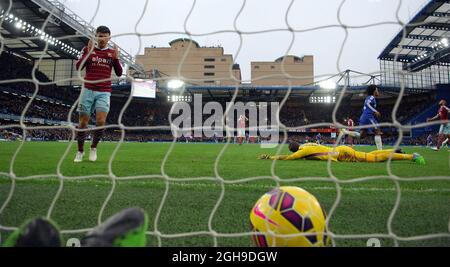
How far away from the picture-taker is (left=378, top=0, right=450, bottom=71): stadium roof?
23.1 meters

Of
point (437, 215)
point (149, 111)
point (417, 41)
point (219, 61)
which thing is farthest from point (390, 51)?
point (437, 215)

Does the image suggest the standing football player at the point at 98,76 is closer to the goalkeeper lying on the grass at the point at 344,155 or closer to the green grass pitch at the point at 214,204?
the green grass pitch at the point at 214,204

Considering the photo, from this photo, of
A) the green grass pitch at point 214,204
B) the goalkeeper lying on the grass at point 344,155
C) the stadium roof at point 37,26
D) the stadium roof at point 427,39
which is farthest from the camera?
the stadium roof at point 427,39

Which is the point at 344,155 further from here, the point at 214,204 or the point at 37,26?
the point at 37,26

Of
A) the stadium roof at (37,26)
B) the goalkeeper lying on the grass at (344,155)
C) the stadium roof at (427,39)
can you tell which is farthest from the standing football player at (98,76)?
the stadium roof at (427,39)

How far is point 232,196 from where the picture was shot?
2477 millimetres

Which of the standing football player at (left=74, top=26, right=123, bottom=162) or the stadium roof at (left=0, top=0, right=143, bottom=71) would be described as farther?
the stadium roof at (left=0, top=0, right=143, bottom=71)

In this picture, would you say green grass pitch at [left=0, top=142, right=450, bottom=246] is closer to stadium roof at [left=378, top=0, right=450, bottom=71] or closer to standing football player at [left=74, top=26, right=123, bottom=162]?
standing football player at [left=74, top=26, right=123, bottom=162]

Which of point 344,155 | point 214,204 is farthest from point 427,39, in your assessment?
point 214,204

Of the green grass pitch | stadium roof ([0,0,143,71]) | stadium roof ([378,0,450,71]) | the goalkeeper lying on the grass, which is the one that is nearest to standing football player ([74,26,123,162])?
the green grass pitch

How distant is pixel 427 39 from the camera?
27969mm

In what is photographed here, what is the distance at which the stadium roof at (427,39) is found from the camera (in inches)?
908

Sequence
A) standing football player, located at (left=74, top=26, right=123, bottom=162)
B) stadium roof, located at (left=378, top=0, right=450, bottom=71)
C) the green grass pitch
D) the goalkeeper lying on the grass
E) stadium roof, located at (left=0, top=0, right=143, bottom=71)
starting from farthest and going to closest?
stadium roof, located at (left=378, top=0, right=450, bottom=71) → stadium roof, located at (left=0, top=0, right=143, bottom=71) → the goalkeeper lying on the grass → standing football player, located at (left=74, top=26, right=123, bottom=162) → the green grass pitch

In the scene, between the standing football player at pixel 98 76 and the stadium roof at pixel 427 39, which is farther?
the stadium roof at pixel 427 39
